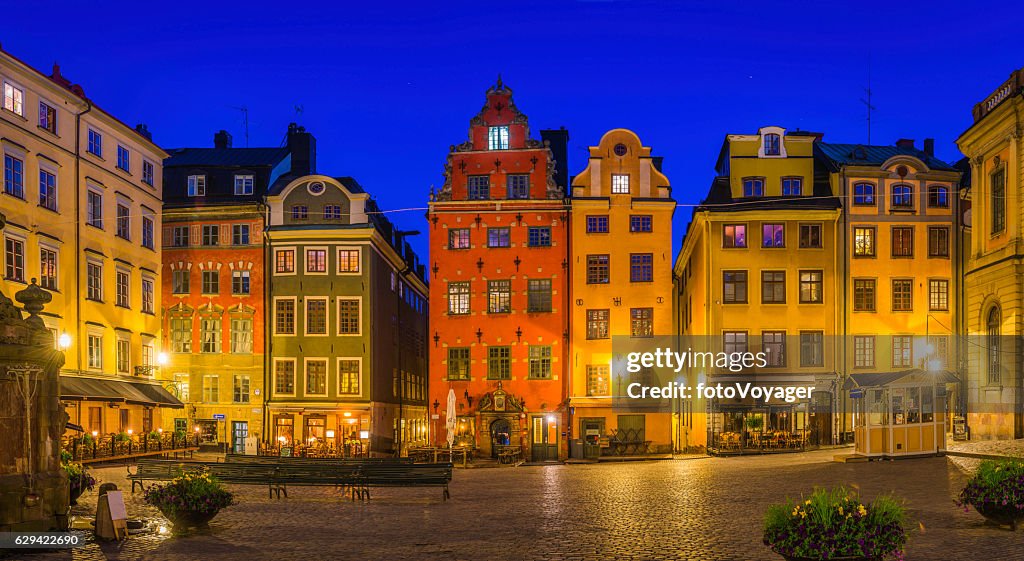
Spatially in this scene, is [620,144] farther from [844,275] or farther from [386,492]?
[386,492]

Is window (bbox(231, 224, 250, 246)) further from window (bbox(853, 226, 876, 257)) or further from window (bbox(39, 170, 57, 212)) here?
window (bbox(853, 226, 876, 257))

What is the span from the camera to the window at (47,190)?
4022 cm

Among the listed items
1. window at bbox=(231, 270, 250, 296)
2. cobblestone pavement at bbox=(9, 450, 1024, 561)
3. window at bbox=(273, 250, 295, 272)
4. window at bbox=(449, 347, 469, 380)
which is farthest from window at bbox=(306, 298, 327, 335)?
cobblestone pavement at bbox=(9, 450, 1024, 561)

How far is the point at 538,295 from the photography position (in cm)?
5025

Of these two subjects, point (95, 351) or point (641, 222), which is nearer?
point (95, 351)

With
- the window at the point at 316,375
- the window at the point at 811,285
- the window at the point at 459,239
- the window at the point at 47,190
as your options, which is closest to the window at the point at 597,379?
the window at the point at 459,239

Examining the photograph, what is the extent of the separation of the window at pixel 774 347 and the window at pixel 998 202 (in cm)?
1177

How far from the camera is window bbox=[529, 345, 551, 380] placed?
49656mm

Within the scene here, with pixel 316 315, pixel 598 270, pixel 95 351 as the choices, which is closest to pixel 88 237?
pixel 95 351

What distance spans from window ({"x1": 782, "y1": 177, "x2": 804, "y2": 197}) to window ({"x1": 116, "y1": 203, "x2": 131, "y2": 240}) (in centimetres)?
3220

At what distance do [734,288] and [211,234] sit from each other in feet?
88.6

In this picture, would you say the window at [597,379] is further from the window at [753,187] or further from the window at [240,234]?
the window at [240,234]

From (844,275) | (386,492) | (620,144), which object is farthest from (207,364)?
(844,275)

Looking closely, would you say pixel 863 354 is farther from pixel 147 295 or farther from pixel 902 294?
pixel 147 295
